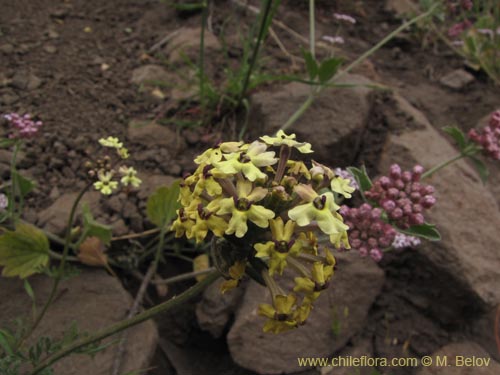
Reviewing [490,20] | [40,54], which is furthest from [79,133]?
[490,20]

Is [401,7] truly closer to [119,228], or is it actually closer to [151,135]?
[151,135]

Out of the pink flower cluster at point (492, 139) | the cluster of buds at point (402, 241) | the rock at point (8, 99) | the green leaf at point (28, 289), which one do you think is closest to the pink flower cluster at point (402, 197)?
the cluster of buds at point (402, 241)

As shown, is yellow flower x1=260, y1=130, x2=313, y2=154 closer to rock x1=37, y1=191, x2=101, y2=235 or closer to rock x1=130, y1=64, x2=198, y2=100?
rock x1=37, y1=191, x2=101, y2=235

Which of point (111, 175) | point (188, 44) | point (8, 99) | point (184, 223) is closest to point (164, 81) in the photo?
point (188, 44)

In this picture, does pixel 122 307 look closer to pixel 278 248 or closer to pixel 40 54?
pixel 278 248

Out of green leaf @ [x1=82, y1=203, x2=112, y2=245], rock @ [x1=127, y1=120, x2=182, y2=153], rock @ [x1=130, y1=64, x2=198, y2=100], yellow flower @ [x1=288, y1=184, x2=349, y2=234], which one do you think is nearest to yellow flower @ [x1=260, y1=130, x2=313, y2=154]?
yellow flower @ [x1=288, y1=184, x2=349, y2=234]

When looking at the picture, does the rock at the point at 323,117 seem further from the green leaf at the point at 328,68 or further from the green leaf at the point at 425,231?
the green leaf at the point at 425,231
